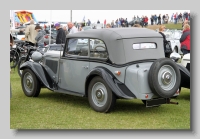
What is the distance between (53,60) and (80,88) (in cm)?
124

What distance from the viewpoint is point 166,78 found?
6.80 meters

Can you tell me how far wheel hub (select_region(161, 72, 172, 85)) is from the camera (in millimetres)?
6777

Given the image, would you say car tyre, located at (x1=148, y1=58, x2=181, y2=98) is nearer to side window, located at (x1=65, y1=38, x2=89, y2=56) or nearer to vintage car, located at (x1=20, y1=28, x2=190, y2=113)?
vintage car, located at (x1=20, y1=28, x2=190, y2=113)

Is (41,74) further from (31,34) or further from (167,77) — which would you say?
(31,34)

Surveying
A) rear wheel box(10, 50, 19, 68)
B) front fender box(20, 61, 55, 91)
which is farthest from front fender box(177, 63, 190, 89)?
rear wheel box(10, 50, 19, 68)

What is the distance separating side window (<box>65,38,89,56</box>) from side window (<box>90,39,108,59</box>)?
0.49 ft

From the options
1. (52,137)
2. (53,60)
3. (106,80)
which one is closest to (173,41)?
(53,60)

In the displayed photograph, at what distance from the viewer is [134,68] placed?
6.91 m

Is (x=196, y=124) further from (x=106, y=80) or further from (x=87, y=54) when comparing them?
(x=87, y=54)

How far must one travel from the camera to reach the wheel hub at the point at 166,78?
6777mm

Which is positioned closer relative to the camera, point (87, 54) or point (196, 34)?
point (196, 34)

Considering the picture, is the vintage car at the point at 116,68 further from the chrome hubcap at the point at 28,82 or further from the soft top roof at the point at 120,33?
the chrome hubcap at the point at 28,82

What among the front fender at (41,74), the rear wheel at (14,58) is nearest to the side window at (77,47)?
the front fender at (41,74)

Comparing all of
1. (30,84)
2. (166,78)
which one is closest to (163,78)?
(166,78)
